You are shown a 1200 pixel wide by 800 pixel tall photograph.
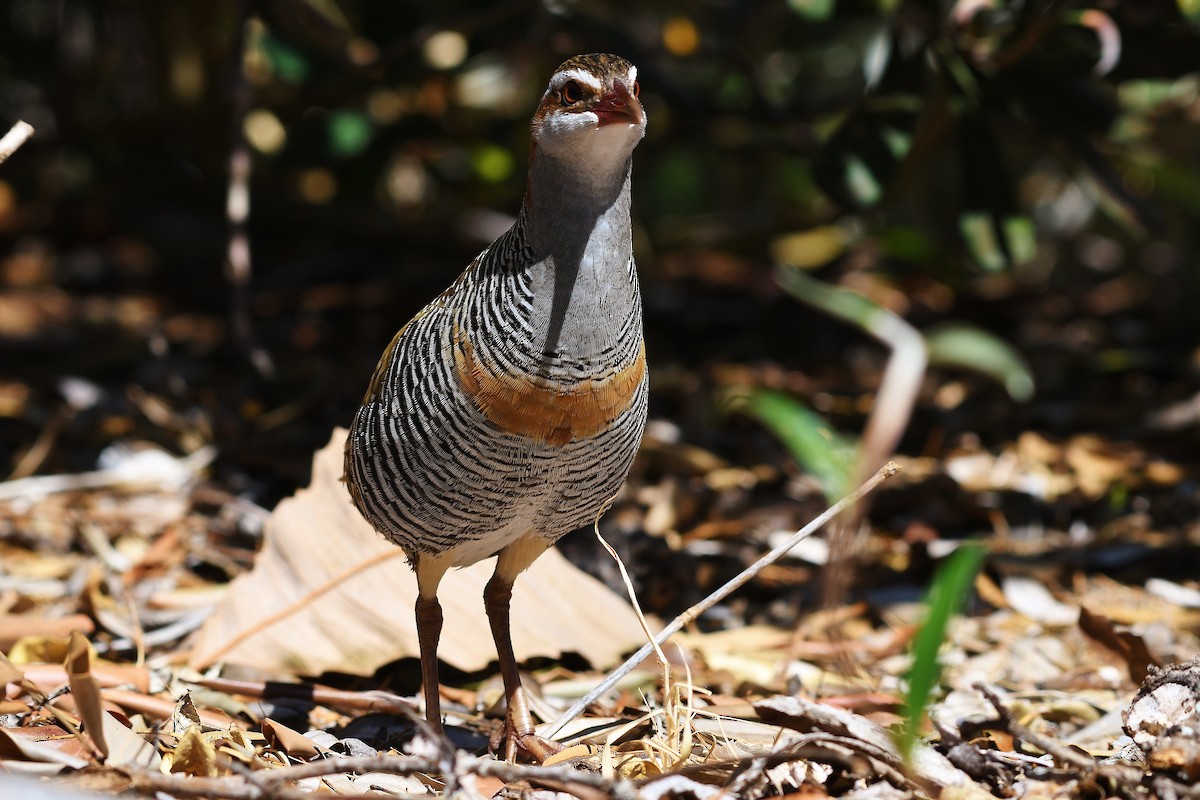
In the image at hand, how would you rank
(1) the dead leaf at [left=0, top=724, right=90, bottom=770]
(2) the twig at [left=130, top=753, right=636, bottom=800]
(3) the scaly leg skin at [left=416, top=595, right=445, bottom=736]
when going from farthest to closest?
(3) the scaly leg skin at [left=416, top=595, right=445, bottom=736]
(1) the dead leaf at [left=0, top=724, right=90, bottom=770]
(2) the twig at [left=130, top=753, right=636, bottom=800]

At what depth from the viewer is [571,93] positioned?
3.23m

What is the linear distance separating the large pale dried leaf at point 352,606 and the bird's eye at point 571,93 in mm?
1846

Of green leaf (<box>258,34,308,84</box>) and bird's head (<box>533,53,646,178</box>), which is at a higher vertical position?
green leaf (<box>258,34,308,84</box>)

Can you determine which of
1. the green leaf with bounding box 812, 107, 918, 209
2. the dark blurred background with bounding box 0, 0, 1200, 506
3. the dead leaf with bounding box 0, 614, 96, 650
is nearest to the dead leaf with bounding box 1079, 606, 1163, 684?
the dark blurred background with bounding box 0, 0, 1200, 506

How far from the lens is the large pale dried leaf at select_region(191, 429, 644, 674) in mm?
4258

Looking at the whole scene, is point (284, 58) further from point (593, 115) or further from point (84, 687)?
point (84, 687)

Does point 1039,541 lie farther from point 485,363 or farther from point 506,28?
point 506,28

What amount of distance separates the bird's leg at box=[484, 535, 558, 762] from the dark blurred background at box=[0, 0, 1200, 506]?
1.90 metres

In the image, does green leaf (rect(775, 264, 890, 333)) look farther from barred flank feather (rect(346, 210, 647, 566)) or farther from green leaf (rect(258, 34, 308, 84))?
green leaf (rect(258, 34, 308, 84))

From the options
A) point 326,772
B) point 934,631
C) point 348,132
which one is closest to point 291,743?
point 326,772

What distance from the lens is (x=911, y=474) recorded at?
5.88m

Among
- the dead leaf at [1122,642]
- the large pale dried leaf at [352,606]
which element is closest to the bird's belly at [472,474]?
the large pale dried leaf at [352,606]

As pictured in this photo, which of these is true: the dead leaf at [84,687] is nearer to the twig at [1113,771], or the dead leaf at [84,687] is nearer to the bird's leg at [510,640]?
A: the bird's leg at [510,640]

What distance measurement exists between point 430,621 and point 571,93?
5.38ft
